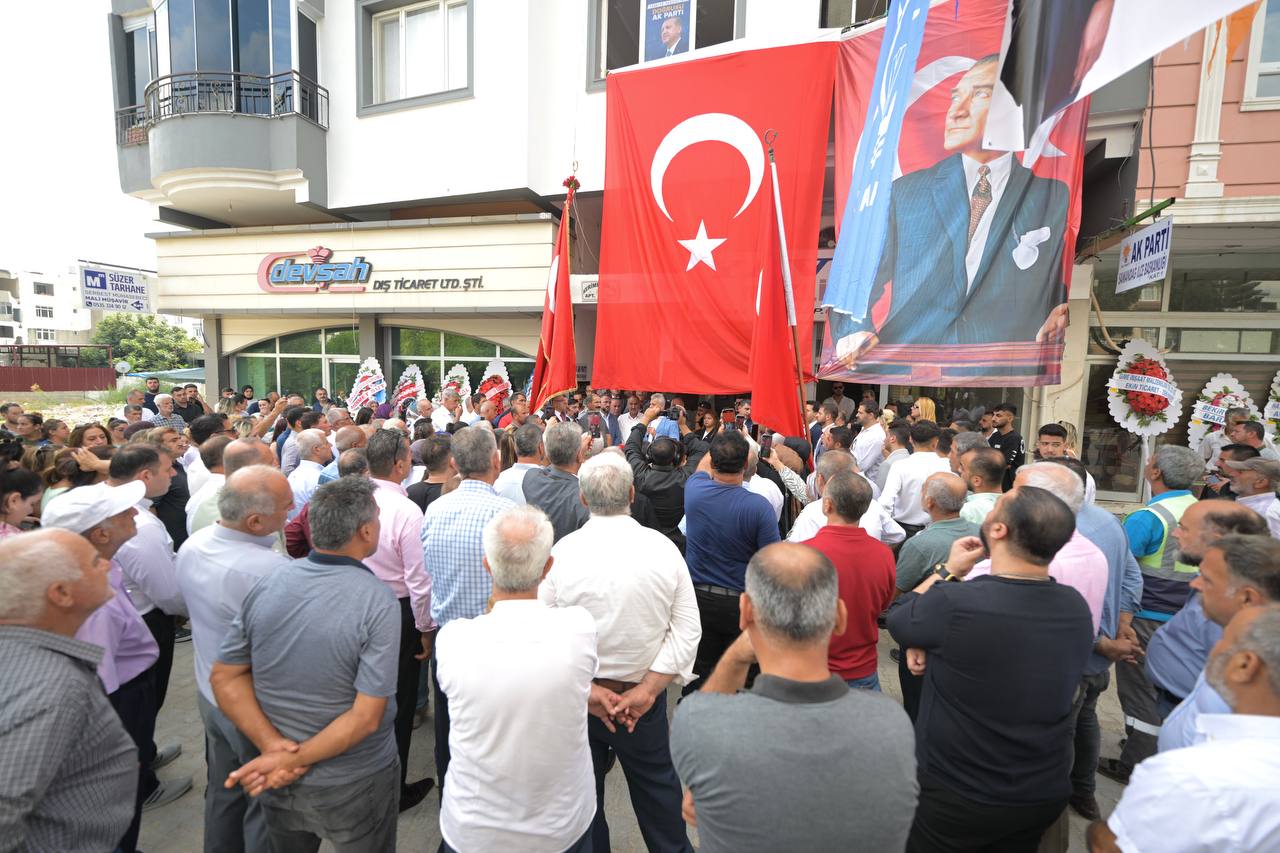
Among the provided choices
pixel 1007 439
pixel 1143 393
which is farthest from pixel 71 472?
pixel 1143 393

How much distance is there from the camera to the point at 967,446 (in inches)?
162

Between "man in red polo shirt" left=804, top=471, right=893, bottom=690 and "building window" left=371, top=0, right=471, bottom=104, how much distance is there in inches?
461

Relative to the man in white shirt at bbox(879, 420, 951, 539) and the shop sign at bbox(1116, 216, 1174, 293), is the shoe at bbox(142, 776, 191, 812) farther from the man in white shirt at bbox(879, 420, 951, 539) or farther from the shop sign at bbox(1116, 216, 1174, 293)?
the shop sign at bbox(1116, 216, 1174, 293)

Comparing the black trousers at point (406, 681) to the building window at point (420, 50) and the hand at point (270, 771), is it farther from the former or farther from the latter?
the building window at point (420, 50)

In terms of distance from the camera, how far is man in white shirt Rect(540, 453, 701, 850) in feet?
7.47

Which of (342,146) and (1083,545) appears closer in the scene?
(1083,545)

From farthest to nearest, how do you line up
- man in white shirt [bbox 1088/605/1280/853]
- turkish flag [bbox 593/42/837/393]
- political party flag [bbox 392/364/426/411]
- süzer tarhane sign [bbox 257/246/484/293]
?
political party flag [bbox 392/364/426/411] → süzer tarhane sign [bbox 257/246/484/293] → turkish flag [bbox 593/42/837/393] → man in white shirt [bbox 1088/605/1280/853]

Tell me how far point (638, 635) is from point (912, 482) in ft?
10.2

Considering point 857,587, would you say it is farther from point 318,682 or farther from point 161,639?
point 161,639

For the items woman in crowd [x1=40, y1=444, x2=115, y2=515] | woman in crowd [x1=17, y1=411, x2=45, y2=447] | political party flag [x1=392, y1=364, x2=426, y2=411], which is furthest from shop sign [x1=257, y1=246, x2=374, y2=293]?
woman in crowd [x1=40, y1=444, x2=115, y2=515]

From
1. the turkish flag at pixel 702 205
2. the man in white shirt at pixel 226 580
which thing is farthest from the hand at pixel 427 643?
the turkish flag at pixel 702 205

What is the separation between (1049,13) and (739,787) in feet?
10.2

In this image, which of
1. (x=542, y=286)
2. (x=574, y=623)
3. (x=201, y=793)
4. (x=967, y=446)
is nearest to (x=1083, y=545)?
(x=967, y=446)

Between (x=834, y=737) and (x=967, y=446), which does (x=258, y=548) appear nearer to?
(x=834, y=737)
